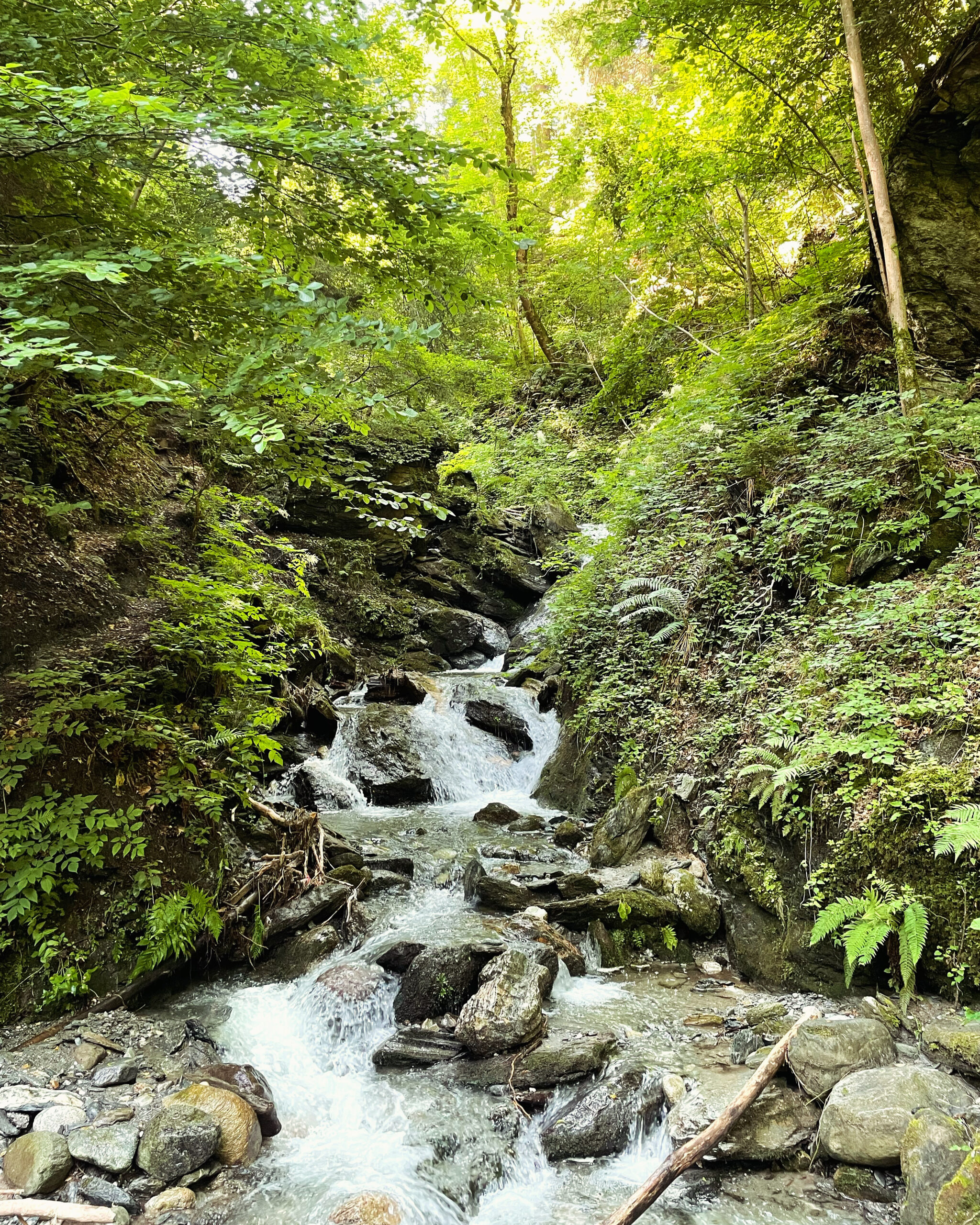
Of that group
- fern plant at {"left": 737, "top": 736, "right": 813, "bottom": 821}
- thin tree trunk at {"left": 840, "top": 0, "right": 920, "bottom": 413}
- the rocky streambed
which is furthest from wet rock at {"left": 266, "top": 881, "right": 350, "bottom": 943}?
thin tree trunk at {"left": 840, "top": 0, "right": 920, "bottom": 413}

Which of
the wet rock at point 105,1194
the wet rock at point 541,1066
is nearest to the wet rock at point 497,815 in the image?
the wet rock at point 541,1066

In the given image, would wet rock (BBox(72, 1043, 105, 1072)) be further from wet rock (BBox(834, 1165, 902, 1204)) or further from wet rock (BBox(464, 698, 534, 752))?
wet rock (BBox(464, 698, 534, 752))

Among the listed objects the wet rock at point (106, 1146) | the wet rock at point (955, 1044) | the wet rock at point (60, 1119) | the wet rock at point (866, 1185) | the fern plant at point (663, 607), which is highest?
the fern plant at point (663, 607)

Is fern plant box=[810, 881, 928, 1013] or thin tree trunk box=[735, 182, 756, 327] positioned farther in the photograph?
thin tree trunk box=[735, 182, 756, 327]

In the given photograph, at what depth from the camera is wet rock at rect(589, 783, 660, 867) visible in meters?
7.05

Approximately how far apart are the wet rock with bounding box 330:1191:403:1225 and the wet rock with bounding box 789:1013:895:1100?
2441 millimetres

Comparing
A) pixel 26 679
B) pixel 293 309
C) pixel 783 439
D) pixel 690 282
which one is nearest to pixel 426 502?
pixel 293 309

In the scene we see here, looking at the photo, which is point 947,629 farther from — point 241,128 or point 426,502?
point 241,128

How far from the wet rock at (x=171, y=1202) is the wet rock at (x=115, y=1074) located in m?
0.80

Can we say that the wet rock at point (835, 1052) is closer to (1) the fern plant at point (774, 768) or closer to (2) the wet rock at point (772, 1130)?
(2) the wet rock at point (772, 1130)

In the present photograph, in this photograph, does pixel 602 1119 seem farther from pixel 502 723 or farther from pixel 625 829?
pixel 502 723

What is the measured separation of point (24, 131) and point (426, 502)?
9.17ft

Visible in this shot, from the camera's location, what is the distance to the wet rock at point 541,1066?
14.3 feet

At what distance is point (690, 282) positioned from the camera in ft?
46.4
